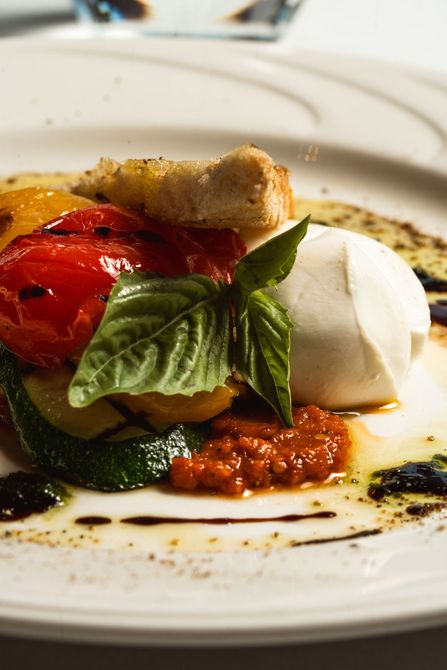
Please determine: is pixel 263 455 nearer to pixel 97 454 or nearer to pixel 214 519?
pixel 214 519

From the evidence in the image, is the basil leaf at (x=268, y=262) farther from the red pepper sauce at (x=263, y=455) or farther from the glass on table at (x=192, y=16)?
the glass on table at (x=192, y=16)

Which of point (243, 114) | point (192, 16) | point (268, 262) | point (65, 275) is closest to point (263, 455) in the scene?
point (268, 262)

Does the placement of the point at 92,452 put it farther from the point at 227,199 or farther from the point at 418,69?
the point at 418,69

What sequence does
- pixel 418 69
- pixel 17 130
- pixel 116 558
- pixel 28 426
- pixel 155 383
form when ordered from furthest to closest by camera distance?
1. pixel 418 69
2. pixel 17 130
3. pixel 28 426
4. pixel 155 383
5. pixel 116 558

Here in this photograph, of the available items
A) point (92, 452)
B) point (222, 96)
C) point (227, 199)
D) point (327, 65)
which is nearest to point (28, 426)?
point (92, 452)

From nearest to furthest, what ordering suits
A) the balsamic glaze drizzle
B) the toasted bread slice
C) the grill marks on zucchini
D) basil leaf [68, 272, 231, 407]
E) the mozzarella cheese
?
basil leaf [68, 272, 231, 407]
the balsamic glaze drizzle
the grill marks on zucchini
the toasted bread slice
the mozzarella cheese

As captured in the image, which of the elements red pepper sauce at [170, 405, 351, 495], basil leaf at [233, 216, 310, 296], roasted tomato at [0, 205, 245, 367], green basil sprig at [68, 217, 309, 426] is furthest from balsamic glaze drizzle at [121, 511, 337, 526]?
basil leaf at [233, 216, 310, 296]

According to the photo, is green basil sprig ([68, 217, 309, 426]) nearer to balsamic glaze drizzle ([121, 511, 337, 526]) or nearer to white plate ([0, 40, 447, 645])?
balsamic glaze drizzle ([121, 511, 337, 526])

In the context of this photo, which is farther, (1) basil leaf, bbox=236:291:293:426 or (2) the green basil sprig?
(1) basil leaf, bbox=236:291:293:426
